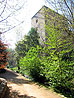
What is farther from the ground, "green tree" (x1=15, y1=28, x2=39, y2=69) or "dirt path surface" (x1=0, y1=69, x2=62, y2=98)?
"green tree" (x1=15, y1=28, x2=39, y2=69)

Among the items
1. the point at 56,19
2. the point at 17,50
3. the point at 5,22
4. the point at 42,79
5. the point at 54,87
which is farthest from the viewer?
the point at 17,50

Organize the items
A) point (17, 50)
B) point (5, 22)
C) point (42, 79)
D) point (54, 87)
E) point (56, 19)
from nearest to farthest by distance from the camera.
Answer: point (5, 22) → point (56, 19) → point (54, 87) → point (42, 79) → point (17, 50)

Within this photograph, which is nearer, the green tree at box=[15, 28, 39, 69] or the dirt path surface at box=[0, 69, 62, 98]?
the dirt path surface at box=[0, 69, 62, 98]

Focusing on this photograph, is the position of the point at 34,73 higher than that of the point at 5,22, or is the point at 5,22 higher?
the point at 5,22

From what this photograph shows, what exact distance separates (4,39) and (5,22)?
121cm

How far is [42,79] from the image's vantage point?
24.0ft

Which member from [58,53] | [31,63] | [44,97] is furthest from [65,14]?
[31,63]

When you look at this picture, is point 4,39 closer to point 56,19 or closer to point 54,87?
point 56,19

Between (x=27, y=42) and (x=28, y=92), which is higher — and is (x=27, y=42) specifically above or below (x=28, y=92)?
above

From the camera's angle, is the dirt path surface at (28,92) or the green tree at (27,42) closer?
the dirt path surface at (28,92)

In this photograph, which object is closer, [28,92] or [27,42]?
[28,92]

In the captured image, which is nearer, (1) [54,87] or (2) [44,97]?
(2) [44,97]

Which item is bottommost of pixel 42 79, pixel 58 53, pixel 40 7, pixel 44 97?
pixel 42 79

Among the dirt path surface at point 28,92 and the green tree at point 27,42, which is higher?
the green tree at point 27,42
